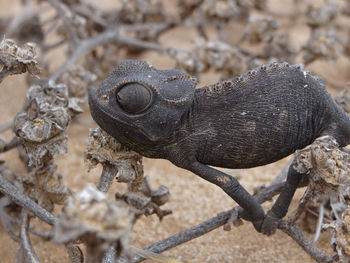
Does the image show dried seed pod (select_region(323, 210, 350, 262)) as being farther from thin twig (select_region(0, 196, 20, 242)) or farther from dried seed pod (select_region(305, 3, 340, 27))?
dried seed pod (select_region(305, 3, 340, 27))

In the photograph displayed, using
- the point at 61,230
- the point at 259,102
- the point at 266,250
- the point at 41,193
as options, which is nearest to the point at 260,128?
the point at 259,102

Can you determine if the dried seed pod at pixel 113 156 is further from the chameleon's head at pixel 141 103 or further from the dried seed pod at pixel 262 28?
the dried seed pod at pixel 262 28

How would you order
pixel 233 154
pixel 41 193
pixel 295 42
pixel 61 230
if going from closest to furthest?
1. pixel 61 230
2. pixel 233 154
3. pixel 41 193
4. pixel 295 42

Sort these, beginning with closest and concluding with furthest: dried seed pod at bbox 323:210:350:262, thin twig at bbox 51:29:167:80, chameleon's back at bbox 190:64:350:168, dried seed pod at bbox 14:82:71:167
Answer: dried seed pod at bbox 323:210:350:262 → chameleon's back at bbox 190:64:350:168 → dried seed pod at bbox 14:82:71:167 → thin twig at bbox 51:29:167:80

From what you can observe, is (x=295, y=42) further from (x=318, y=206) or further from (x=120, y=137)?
(x=120, y=137)

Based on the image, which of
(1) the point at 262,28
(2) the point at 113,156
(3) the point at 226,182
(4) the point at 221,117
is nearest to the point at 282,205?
(3) the point at 226,182

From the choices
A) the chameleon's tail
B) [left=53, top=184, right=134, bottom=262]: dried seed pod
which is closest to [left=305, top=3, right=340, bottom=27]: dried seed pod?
the chameleon's tail

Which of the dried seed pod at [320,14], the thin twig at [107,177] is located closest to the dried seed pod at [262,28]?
the dried seed pod at [320,14]

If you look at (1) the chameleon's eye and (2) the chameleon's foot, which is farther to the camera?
(2) the chameleon's foot
